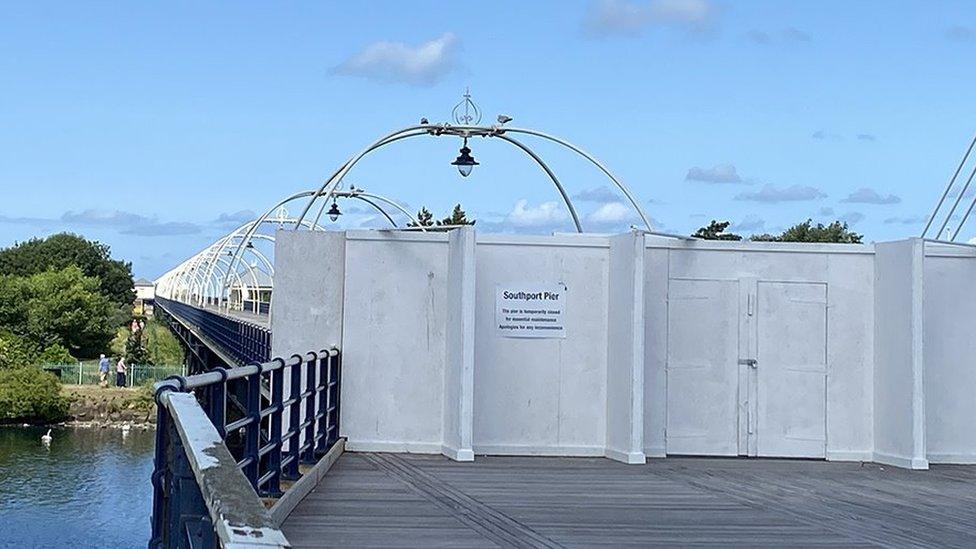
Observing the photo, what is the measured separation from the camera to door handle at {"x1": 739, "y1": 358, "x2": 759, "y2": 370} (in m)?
12.9

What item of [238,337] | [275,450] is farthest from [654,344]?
[238,337]

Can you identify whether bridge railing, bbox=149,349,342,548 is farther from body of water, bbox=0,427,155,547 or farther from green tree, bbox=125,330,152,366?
green tree, bbox=125,330,152,366

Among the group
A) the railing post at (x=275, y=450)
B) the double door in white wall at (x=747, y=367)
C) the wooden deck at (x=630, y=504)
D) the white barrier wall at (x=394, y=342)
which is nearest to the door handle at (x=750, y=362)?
the double door in white wall at (x=747, y=367)

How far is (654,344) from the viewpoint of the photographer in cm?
1276

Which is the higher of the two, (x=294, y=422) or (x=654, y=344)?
(x=654, y=344)

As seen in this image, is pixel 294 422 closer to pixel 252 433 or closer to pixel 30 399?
Result: pixel 252 433

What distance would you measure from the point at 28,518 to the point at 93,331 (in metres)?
62.9

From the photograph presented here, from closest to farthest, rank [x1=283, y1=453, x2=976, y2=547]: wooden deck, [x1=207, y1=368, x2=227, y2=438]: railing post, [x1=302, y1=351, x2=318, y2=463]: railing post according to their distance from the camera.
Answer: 1. [x1=207, y1=368, x2=227, y2=438]: railing post
2. [x1=283, y1=453, x2=976, y2=547]: wooden deck
3. [x1=302, y1=351, x2=318, y2=463]: railing post

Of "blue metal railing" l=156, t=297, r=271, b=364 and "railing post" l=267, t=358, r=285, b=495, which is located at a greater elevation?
"blue metal railing" l=156, t=297, r=271, b=364

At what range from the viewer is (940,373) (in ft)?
42.8

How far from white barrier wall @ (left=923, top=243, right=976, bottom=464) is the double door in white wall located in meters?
1.09

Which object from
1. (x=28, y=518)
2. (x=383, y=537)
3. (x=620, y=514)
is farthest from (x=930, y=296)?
(x=28, y=518)

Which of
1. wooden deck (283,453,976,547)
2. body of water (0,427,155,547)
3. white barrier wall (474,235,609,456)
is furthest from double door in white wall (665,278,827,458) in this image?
body of water (0,427,155,547)

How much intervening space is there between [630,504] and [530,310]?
3642 millimetres
